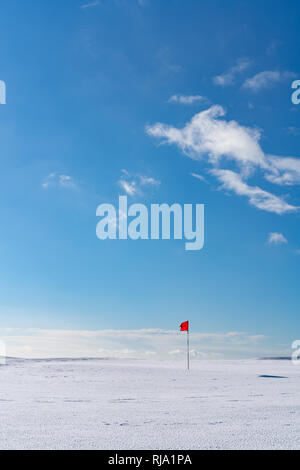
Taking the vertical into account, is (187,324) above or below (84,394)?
above

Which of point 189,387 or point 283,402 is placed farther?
point 189,387

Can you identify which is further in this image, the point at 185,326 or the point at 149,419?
the point at 185,326

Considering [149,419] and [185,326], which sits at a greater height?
[185,326]

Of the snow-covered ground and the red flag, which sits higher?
the red flag

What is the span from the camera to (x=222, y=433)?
16.3 feet

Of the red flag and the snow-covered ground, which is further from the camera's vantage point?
the red flag

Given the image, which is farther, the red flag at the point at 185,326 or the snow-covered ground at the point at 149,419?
the red flag at the point at 185,326

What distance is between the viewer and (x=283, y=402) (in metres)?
7.85

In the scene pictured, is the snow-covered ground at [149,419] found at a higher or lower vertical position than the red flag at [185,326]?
lower
